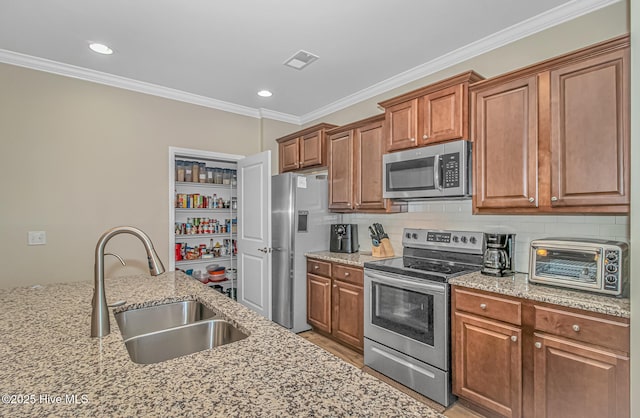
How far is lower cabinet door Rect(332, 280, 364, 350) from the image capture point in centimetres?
287

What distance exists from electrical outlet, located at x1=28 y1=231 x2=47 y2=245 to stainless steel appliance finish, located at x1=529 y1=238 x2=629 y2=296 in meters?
3.84

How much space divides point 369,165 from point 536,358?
198 cm

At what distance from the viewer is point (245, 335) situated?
47.5 inches

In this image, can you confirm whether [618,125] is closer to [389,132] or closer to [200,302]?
[389,132]

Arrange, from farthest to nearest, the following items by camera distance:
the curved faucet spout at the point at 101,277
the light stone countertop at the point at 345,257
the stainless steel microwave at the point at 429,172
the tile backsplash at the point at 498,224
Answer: the light stone countertop at the point at 345,257, the stainless steel microwave at the point at 429,172, the tile backsplash at the point at 498,224, the curved faucet spout at the point at 101,277

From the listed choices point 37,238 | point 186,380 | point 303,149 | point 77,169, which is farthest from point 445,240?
point 37,238

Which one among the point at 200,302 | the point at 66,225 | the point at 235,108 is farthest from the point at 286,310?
the point at 235,108

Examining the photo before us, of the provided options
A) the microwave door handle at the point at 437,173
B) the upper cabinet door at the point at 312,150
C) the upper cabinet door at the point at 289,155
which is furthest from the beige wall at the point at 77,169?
the microwave door handle at the point at 437,173

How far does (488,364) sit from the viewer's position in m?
1.95

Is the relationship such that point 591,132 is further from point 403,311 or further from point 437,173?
point 403,311

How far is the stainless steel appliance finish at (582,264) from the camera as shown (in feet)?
5.41

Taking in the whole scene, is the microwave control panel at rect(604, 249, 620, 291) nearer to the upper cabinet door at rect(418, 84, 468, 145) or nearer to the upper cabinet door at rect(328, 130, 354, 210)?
the upper cabinet door at rect(418, 84, 468, 145)

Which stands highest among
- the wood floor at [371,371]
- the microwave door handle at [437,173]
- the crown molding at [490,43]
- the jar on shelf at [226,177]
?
the crown molding at [490,43]

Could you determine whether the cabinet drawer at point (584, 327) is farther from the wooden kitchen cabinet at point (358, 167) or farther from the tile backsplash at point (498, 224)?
the wooden kitchen cabinet at point (358, 167)
